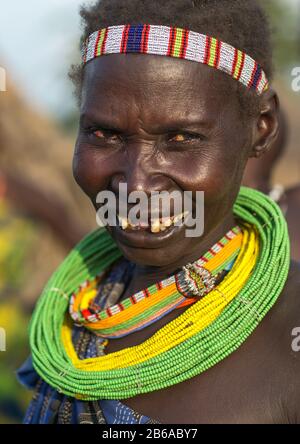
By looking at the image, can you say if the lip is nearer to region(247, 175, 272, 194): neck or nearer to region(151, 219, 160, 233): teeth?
region(151, 219, 160, 233): teeth

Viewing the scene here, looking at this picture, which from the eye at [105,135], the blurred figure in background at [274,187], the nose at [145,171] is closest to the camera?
the nose at [145,171]

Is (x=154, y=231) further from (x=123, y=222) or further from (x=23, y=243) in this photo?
(x=23, y=243)

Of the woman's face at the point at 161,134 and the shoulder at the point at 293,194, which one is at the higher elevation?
the woman's face at the point at 161,134

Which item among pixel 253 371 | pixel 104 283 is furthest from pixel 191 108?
pixel 104 283

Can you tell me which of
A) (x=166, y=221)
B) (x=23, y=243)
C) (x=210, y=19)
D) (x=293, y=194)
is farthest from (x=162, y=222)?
(x=23, y=243)

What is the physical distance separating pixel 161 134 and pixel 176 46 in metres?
0.24

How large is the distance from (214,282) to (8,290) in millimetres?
4249

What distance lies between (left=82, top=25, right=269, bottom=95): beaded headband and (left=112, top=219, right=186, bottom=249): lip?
1.55 feet

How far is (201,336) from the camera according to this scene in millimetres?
2062

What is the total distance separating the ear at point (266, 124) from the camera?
88.1 inches

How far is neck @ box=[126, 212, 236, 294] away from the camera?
222 centimetres

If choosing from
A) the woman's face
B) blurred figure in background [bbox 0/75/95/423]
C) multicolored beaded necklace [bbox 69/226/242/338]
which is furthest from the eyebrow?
blurred figure in background [bbox 0/75/95/423]

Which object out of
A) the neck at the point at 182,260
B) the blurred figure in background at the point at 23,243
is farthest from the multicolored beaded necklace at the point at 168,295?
the blurred figure in background at the point at 23,243

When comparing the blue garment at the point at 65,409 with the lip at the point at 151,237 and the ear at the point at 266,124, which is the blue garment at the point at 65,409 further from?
the ear at the point at 266,124
